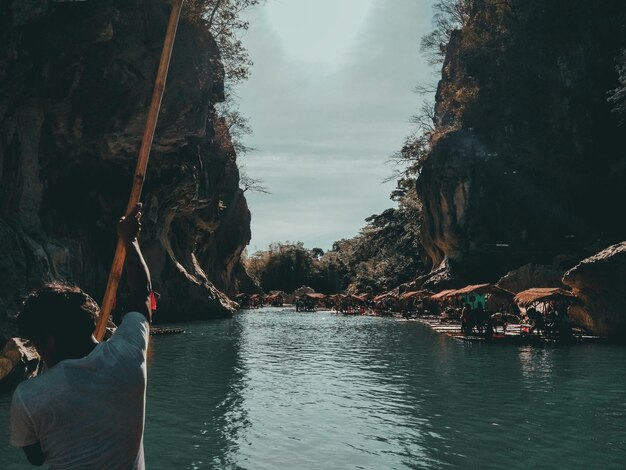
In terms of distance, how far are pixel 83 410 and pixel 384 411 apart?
9.65 metres

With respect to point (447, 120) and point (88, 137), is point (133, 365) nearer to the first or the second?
point (88, 137)

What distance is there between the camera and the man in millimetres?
2432

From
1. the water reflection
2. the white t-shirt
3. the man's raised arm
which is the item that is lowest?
the water reflection

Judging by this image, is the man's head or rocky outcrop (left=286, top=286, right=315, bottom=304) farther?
rocky outcrop (left=286, top=286, right=315, bottom=304)

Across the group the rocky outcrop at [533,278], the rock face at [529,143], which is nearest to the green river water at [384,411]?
the rocky outcrop at [533,278]

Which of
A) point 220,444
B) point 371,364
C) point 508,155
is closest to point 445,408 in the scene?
point 220,444

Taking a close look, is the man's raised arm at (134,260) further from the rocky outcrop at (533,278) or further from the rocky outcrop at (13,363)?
the rocky outcrop at (533,278)

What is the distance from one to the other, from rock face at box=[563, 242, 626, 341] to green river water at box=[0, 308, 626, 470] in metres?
4.15

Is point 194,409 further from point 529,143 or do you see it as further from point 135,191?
point 529,143

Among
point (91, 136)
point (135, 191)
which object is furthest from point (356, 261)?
point (135, 191)

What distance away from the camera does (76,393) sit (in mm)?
2438

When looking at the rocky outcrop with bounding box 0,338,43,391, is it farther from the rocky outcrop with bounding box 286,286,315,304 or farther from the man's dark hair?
the rocky outcrop with bounding box 286,286,315,304

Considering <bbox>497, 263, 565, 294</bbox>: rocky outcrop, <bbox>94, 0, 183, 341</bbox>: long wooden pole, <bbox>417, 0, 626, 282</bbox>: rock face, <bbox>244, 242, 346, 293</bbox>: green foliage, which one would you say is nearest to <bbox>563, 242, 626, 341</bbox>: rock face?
<bbox>497, 263, 565, 294</bbox>: rocky outcrop

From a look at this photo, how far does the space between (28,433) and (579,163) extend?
47.1 metres
